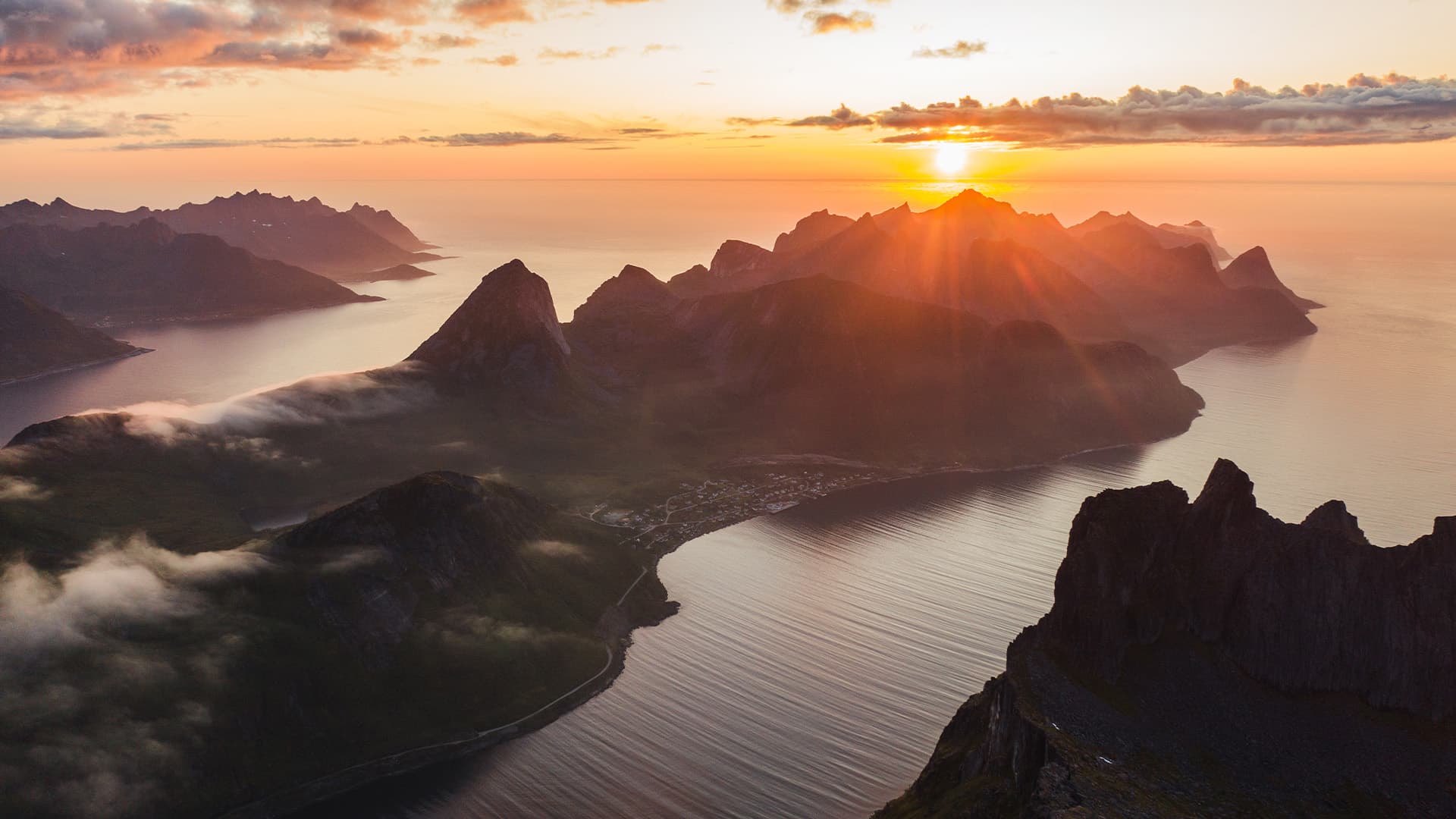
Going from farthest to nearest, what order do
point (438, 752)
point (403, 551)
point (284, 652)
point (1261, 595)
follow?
1. point (403, 551)
2. point (284, 652)
3. point (438, 752)
4. point (1261, 595)

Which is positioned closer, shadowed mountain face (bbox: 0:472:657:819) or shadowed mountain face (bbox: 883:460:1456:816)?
shadowed mountain face (bbox: 883:460:1456:816)

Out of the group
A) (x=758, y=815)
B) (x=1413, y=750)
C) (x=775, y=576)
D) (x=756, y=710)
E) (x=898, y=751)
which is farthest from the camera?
(x=775, y=576)

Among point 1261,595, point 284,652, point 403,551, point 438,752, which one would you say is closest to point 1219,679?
point 1261,595

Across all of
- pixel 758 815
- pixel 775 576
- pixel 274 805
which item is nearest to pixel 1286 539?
pixel 758 815

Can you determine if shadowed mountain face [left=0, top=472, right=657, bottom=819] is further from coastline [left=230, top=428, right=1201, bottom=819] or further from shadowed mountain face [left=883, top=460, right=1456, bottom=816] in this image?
shadowed mountain face [left=883, top=460, right=1456, bottom=816]

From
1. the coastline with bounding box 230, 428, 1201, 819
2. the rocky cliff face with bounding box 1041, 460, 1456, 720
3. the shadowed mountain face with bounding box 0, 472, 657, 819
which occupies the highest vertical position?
the rocky cliff face with bounding box 1041, 460, 1456, 720

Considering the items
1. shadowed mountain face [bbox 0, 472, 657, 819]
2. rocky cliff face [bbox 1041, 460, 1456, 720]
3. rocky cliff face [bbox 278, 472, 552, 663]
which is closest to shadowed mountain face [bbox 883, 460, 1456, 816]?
rocky cliff face [bbox 1041, 460, 1456, 720]

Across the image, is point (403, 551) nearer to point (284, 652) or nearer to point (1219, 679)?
point (284, 652)

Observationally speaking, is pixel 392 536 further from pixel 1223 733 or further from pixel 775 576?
pixel 1223 733
